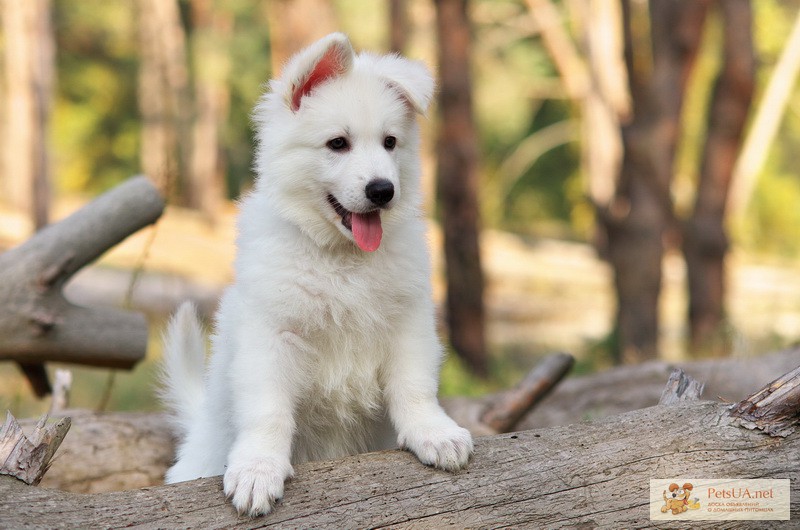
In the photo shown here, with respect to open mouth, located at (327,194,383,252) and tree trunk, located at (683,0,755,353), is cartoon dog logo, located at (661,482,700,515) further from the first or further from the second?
tree trunk, located at (683,0,755,353)

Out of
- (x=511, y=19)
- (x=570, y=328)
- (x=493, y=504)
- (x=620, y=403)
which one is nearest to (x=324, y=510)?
(x=493, y=504)

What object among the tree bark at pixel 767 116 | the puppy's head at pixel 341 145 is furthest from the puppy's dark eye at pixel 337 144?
the tree bark at pixel 767 116

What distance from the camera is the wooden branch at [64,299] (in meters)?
5.01

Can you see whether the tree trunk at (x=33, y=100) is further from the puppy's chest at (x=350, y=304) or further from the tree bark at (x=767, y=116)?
the tree bark at (x=767, y=116)

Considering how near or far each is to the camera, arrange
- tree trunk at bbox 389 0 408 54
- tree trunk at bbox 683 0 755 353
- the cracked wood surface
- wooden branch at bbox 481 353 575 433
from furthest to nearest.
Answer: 1. tree trunk at bbox 389 0 408 54
2. tree trunk at bbox 683 0 755 353
3. wooden branch at bbox 481 353 575 433
4. the cracked wood surface

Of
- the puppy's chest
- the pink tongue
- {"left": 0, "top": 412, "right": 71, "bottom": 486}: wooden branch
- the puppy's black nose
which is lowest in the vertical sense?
{"left": 0, "top": 412, "right": 71, "bottom": 486}: wooden branch

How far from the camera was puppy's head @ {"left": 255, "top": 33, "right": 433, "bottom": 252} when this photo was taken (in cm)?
338

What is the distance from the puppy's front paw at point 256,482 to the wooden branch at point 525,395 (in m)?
2.19

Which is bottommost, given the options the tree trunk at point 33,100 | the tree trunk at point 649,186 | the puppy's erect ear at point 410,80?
the puppy's erect ear at point 410,80

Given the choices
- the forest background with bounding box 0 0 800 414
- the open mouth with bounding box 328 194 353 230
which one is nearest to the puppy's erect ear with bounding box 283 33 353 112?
the open mouth with bounding box 328 194 353 230

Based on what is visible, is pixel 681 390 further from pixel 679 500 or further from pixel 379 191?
pixel 379 191

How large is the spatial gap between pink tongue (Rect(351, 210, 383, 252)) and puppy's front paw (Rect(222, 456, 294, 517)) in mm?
848

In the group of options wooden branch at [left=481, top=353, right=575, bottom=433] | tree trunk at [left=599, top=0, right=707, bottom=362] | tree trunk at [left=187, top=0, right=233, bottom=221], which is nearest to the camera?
wooden branch at [left=481, top=353, right=575, bottom=433]

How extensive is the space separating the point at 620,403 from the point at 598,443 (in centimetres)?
235
